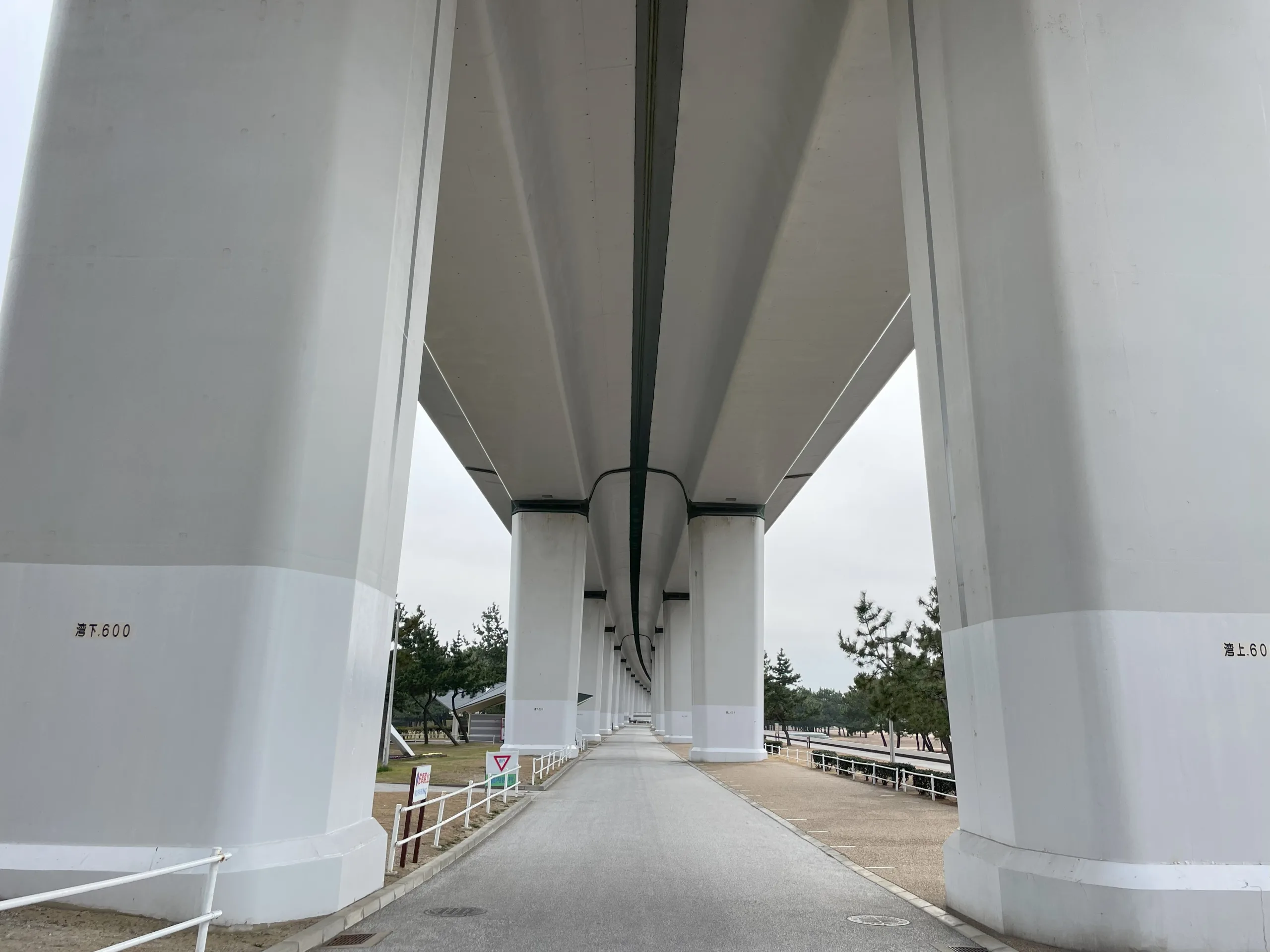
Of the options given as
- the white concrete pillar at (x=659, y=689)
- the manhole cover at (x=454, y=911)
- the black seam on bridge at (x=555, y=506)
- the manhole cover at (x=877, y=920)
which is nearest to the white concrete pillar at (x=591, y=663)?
the white concrete pillar at (x=659, y=689)

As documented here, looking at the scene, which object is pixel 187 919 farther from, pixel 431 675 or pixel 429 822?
pixel 431 675

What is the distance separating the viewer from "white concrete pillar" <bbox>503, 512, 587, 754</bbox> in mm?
34938

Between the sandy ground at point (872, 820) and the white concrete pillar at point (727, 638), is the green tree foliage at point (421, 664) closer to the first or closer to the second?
the white concrete pillar at point (727, 638)

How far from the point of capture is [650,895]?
876 centimetres

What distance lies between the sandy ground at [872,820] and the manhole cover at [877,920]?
0.55 meters

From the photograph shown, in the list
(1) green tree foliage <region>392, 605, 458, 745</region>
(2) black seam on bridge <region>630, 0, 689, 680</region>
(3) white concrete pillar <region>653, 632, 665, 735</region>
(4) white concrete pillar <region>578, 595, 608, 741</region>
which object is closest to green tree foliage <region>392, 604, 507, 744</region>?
(1) green tree foliage <region>392, 605, 458, 745</region>

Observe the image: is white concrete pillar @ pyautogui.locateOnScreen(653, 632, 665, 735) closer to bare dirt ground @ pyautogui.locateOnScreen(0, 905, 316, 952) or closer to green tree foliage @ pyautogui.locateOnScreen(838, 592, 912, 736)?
green tree foliage @ pyautogui.locateOnScreen(838, 592, 912, 736)

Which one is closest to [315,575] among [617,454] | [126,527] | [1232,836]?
[126,527]

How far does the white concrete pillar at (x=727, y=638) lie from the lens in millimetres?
34625

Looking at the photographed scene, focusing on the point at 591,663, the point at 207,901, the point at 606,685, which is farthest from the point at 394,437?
the point at 606,685

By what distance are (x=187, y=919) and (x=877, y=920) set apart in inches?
219

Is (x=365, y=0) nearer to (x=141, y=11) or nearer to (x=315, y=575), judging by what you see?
(x=141, y=11)

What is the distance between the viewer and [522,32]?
1318cm

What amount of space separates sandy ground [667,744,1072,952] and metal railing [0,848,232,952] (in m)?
5.73
